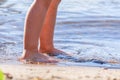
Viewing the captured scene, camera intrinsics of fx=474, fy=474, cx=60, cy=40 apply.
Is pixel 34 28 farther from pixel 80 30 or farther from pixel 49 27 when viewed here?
pixel 80 30

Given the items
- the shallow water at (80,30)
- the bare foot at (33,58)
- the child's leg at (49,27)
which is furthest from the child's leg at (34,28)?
the child's leg at (49,27)

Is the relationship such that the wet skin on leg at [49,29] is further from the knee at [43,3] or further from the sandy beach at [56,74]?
the sandy beach at [56,74]

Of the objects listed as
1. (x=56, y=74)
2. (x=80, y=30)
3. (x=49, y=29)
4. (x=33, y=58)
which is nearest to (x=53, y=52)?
(x=49, y=29)

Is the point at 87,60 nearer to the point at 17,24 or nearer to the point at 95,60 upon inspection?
the point at 95,60

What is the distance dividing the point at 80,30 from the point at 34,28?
244 cm

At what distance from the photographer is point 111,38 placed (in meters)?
6.03

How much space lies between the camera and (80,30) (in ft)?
21.5

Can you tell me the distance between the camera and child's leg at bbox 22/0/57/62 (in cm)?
416

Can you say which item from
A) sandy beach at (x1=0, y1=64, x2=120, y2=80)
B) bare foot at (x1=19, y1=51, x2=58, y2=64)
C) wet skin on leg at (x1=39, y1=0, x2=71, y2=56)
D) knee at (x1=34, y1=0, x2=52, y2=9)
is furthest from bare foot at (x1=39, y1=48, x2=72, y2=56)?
sandy beach at (x1=0, y1=64, x2=120, y2=80)

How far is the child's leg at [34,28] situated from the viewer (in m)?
4.16

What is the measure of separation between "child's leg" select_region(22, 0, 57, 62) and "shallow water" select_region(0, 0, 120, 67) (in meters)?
0.22

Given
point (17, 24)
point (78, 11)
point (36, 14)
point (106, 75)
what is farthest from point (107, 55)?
point (78, 11)

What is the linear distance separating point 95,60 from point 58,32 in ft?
6.22

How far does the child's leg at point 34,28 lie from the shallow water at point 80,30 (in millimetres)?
218
